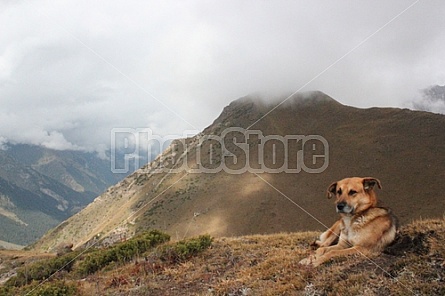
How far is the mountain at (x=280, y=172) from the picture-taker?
9000cm

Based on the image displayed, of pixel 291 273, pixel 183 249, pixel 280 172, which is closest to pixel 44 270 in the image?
pixel 183 249

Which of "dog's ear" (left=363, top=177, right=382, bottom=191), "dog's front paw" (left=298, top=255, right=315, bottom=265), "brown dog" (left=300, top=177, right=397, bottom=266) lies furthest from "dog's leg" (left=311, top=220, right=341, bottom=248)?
"dog's ear" (left=363, top=177, right=382, bottom=191)

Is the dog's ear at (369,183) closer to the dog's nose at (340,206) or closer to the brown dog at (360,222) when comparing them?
the brown dog at (360,222)

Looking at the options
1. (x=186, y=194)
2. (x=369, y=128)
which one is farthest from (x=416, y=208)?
(x=186, y=194)

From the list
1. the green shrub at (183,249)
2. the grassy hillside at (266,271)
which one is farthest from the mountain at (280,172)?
the grassy hillside at (266,271)

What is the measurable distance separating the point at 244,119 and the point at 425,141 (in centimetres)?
6905

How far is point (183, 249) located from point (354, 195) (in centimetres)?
575

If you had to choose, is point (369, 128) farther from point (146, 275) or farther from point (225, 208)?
point (146, 275)

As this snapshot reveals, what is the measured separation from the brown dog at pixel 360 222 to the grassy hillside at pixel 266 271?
0.19 m

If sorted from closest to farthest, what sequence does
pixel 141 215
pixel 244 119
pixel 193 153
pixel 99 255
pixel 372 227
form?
pixel 372 227 → pixel 99 255 → pixel 141 215 → pixel 193 153 → pixel 244 119

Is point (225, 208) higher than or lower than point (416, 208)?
higher

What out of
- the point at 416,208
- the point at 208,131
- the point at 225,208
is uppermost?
the point at 208,131

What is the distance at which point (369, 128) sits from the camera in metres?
116

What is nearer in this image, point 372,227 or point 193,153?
point 372,227
